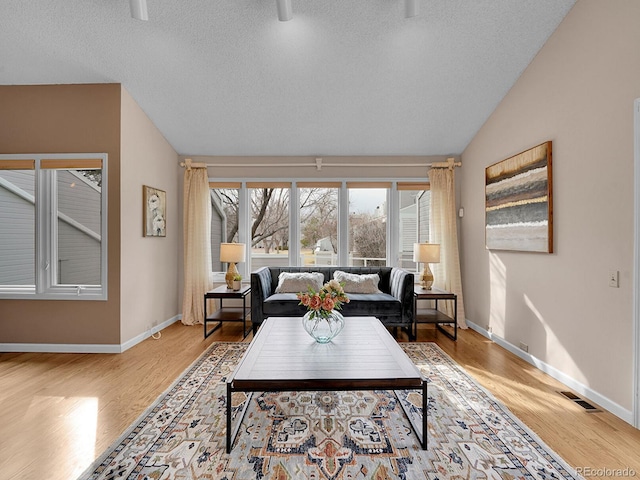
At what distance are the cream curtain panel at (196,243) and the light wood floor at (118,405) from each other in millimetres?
944

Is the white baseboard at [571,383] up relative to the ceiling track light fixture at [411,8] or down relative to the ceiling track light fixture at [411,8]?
down

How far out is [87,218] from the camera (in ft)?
12.0

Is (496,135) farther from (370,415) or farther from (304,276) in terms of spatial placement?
(370,415)

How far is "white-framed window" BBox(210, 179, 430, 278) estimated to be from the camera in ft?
16.7

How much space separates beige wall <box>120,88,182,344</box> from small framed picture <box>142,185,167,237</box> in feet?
0.21

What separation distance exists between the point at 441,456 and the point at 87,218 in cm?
403

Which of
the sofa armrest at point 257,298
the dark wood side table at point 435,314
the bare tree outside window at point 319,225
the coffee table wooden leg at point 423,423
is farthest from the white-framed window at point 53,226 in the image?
the dark wood side table at point 435,314

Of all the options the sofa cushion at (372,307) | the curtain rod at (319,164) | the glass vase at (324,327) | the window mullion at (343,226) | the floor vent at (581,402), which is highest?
the curtain rod at (319,164)

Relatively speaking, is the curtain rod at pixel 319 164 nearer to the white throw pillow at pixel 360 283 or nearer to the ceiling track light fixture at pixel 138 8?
the white throw pillow at pixel 360 283

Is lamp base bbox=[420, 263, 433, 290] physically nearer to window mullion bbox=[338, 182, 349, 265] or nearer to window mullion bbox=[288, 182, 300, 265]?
window mullion bbox=[338, 182, 349, 265]

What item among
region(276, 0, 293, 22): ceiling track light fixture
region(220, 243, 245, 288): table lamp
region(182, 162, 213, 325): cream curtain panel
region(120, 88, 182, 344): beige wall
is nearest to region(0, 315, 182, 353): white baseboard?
region(120, 88, 182, 344): beige wall

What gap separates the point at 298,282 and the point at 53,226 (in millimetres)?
2867

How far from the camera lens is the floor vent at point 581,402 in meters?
2.41

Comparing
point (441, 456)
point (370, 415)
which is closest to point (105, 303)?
point (370, 415)
